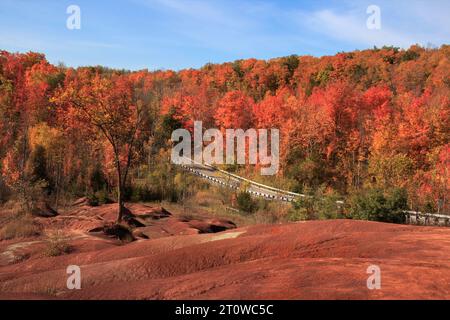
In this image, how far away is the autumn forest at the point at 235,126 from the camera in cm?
2261

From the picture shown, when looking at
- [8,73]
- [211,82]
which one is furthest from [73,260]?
[211,82]

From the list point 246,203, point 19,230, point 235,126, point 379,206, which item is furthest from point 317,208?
point 235,126

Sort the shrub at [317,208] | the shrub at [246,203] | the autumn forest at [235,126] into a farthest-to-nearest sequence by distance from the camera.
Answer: the shrub at [246,203] → the autumn forest at [235,126] → the shrub at [317,208]

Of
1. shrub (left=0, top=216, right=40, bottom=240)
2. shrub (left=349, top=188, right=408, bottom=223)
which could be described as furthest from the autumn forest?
shrub (left=0, top=216, right=40, bottom=240)

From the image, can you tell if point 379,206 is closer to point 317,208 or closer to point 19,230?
point 317,208

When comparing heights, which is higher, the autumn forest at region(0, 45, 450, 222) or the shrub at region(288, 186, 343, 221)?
the autumn forest at region(0, 45, 450, 222)

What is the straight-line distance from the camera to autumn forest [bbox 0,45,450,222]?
22.6 metres

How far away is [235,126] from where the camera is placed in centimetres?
4966

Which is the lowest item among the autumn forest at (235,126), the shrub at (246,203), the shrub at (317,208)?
the shrub at (246,203)

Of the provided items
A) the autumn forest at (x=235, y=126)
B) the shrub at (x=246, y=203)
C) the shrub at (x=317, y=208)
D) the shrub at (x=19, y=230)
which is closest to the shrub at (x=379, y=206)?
the autumn forest at (x=235, y=126)

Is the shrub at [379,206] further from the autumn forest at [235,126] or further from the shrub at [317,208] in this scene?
the shrub at [317,208]

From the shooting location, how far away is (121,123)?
21.7 metres

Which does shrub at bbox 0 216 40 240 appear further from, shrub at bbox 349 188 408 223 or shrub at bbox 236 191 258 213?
shrub at bbox 236 191 258 213
